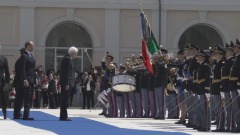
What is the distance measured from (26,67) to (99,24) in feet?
69.1

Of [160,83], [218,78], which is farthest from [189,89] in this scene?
[160,83]

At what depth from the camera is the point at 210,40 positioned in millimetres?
43562

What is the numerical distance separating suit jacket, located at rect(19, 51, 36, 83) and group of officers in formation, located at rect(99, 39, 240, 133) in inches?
136

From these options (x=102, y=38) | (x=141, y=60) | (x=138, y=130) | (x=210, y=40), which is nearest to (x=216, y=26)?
(x=210, y=40)

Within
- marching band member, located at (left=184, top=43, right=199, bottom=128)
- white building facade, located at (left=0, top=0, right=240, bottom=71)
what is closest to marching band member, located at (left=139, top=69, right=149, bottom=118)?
marching band member, located at (left=184, top=43, right=199, bottom=128)

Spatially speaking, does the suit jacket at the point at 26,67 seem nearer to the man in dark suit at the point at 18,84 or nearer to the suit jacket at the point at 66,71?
the man in dark suit at the point at 18,84

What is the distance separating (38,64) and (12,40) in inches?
74.2

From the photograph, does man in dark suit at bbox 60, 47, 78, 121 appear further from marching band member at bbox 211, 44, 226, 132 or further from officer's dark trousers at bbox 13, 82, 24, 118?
marching band member at bbox 211, 44, 226, 132

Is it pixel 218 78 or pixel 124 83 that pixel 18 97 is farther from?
pixel 218 78

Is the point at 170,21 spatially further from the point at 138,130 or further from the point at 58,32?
the point at 138,130

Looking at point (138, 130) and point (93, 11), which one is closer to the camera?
point (138, 130)

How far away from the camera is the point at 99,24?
41.4 metres

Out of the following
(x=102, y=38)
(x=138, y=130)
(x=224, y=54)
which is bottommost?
(x=138, y=130)

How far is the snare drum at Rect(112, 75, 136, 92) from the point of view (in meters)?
23.1
